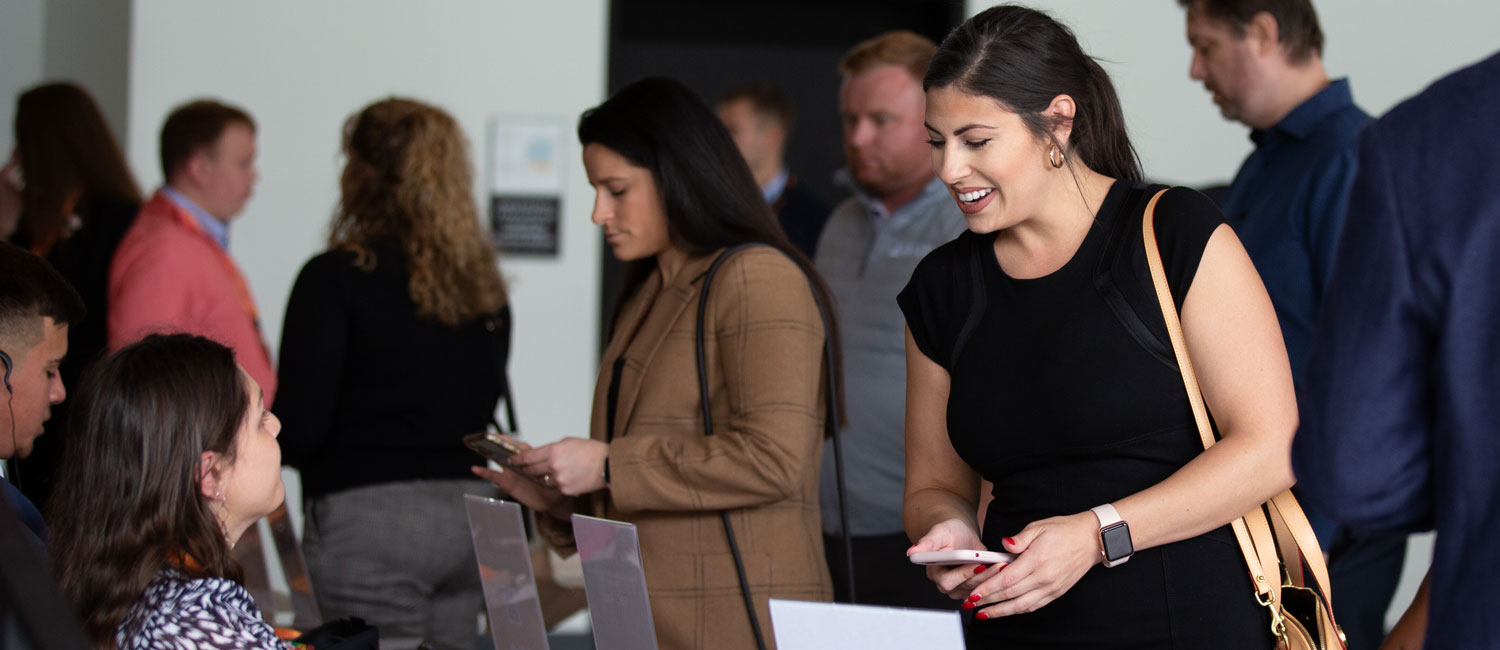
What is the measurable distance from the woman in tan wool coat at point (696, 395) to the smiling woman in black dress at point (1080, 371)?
13.8 inches

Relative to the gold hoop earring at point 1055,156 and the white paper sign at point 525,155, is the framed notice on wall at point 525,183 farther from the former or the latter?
the gold hoop earring at point 1055,156

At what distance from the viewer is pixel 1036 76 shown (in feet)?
5.16

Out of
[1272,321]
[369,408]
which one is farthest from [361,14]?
[1272,321]

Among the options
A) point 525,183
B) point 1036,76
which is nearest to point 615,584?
point 1036,76

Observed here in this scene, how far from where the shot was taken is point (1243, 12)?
8.49ft

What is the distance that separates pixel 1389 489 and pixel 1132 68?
13.4ft

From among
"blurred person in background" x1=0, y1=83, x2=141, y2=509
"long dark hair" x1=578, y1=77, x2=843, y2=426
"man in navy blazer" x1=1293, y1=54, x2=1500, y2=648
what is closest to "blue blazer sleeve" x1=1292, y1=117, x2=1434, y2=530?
"man in navy blazer" x1=1293, y1=54, x2=1500, y2=648

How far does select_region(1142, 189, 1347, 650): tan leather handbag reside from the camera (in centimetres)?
144

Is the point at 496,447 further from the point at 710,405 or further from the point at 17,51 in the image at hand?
the point at 17,51

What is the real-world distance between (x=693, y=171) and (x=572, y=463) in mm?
505

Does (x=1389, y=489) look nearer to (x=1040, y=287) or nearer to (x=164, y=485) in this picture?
(x=1040, y=287)

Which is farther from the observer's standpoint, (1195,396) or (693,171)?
(693,171)

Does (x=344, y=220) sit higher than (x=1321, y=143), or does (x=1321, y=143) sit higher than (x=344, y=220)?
(x=1321, y=143)

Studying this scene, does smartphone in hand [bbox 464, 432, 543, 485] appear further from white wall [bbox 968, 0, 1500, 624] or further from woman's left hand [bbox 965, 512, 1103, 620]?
white wall [bbox 968, 0, 1500, 624]
